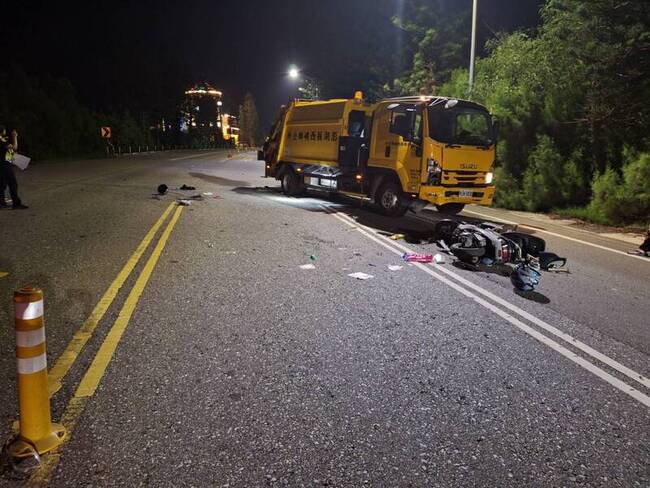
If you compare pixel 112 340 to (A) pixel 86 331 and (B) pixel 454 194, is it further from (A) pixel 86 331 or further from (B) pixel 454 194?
(B) pixel 454 194

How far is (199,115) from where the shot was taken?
105m

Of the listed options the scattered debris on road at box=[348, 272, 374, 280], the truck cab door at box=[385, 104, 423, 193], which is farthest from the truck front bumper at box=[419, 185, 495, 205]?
the scattered debris on road at box=[348, 272, 374, 280]

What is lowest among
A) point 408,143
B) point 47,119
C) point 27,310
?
point 27,310

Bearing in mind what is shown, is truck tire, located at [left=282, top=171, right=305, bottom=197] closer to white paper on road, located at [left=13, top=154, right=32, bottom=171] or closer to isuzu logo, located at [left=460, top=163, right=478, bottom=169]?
isuzu logo, located at [left=460, top=163, right=478, bottom=169]

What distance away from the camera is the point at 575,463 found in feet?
9.75

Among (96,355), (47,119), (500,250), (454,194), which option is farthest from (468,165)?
(47,119)

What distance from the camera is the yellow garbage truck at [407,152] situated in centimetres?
1163

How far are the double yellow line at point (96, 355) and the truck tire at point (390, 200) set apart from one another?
658 centimetres

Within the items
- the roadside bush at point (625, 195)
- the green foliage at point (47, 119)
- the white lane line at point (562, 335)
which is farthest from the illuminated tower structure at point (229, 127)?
the white lane line at point (562, 335)

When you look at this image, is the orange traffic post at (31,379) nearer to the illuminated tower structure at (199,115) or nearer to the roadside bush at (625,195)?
the roadside bush at (625,195)

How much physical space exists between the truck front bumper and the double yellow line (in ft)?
20.9

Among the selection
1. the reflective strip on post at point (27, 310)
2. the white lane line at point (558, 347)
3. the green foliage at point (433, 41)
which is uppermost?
the green foliage at point (433, 41)

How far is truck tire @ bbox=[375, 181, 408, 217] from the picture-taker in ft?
40.9

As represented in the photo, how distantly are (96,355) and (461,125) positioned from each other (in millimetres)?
9754
